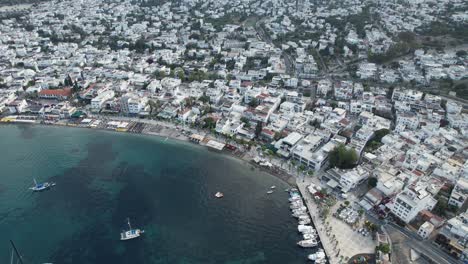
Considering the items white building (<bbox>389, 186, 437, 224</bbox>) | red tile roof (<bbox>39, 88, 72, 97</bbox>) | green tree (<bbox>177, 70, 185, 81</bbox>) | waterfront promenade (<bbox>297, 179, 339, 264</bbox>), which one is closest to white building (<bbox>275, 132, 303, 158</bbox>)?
waterfront promenade (<bbox>297, 179, 339, 264</bbox>)

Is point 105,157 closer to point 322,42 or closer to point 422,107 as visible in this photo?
point 422,107

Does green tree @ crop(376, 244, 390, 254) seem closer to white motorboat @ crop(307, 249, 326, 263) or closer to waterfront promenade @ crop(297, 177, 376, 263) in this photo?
waterfront promenade @ crop(297, 177, 376, 263)

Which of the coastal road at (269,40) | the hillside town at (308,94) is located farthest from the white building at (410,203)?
the coastal road at (269,40)

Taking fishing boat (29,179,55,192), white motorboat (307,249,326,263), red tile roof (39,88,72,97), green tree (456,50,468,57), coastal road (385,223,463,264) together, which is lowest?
white motorboat (307,249,326,263)

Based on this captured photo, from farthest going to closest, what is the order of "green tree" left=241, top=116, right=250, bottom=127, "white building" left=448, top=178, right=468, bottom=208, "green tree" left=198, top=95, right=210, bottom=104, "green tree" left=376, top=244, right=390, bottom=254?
"green tree" left=198, top=95, right=210, bottom=104
"green tree" left=241, top=116, right=250, bottom=127
"white building" left=448, top=178, right=468, bottom=208
"green tree" left=376, top=244, right=390, bottom=254

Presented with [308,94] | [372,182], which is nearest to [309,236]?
[372,182]

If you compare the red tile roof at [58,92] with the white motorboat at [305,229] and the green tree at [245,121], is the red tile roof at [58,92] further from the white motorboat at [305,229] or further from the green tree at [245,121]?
the white motorboat at [305,229]

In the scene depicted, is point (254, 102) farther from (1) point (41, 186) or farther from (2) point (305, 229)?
(1) point (41, 186)
